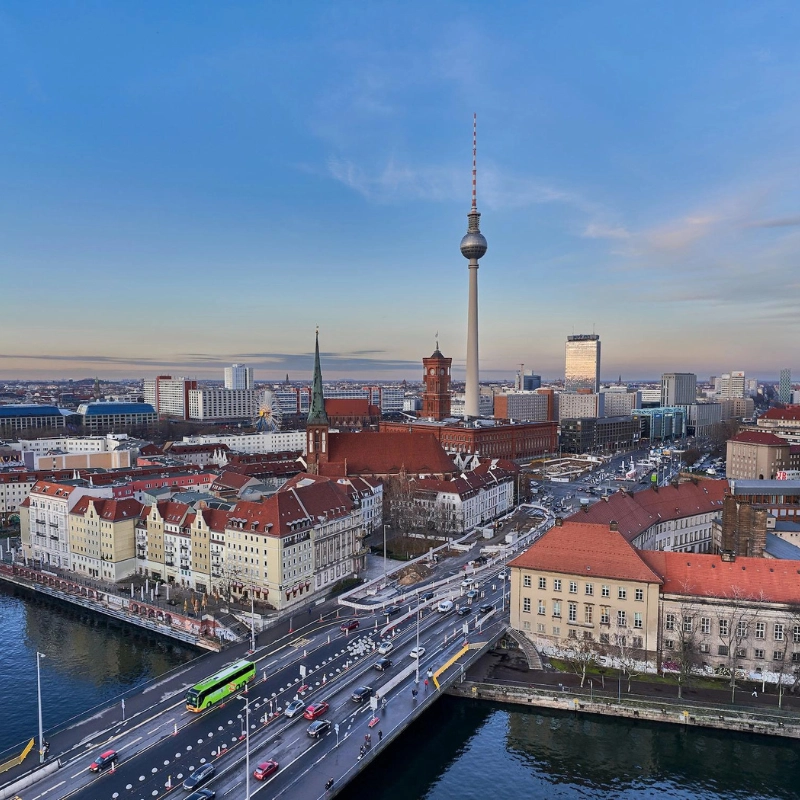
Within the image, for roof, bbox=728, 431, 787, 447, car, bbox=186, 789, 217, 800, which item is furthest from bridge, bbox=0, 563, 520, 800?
roof, bbox=728, 431, 787, 447

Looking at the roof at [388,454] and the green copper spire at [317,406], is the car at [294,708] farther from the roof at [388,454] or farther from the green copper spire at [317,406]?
the green copper spire at [317,406]

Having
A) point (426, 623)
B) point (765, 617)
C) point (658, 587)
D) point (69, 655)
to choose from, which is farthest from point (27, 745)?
point (765, 617)

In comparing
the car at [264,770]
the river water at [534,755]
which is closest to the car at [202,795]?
the car at [264,770]

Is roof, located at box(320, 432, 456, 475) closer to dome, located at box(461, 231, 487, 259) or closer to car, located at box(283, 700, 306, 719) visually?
car, located at box(283, 700, 306, 719)

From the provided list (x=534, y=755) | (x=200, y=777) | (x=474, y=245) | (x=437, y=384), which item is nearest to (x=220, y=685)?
(x=200, y=777)

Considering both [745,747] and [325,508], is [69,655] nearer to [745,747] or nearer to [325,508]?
[325,508]
